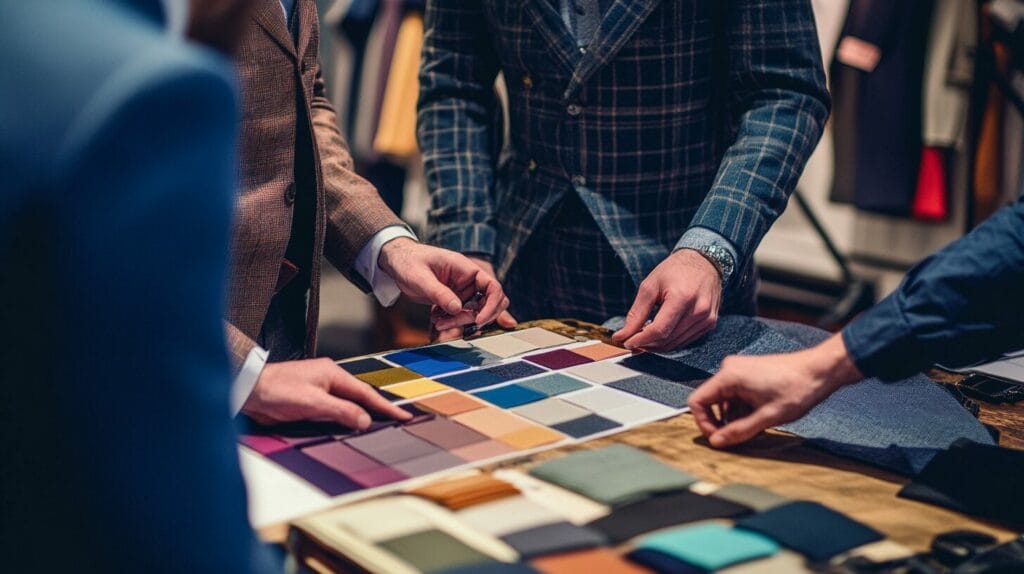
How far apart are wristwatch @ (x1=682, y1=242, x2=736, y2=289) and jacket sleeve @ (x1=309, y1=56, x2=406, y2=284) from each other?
480 mm

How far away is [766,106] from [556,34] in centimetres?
37

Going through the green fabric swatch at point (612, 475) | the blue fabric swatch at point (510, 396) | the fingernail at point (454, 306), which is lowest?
the green fabric swatch at point (612, 475)

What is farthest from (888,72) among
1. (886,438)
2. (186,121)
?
(186,121)

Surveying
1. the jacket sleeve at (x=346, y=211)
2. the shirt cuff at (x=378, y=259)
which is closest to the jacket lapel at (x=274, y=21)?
the jacket sleeve at (x=346, y=211)

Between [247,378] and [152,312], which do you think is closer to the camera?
[152,312]

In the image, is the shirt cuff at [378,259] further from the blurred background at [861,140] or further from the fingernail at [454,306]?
A: the blurred background at [861,140]

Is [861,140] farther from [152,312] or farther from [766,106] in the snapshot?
[152,312]

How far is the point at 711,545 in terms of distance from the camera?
88cm

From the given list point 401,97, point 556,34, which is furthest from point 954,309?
point 401,97

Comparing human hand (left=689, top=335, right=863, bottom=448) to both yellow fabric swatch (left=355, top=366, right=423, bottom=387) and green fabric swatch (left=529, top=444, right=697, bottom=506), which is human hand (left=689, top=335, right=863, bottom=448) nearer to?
green fabric swatch (left=529, top=444, right=697, bottom=506)

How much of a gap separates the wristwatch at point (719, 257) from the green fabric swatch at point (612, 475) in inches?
23.5

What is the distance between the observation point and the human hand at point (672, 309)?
1482mm

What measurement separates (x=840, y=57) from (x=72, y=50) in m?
3.68

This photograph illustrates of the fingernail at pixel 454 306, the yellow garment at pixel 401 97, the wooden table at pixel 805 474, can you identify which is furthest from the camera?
the yellow garment at pixel 401 97
